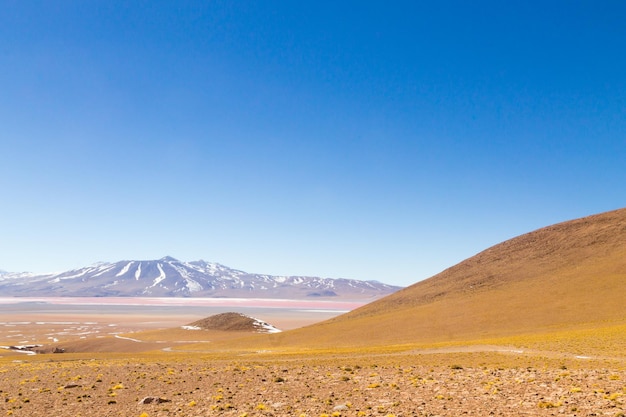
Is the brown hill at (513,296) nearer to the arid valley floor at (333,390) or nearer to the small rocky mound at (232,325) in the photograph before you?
the small rocky mound at (232,325)

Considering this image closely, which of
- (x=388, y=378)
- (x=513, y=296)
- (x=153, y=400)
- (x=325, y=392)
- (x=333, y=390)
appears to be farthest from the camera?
(x=513, y=296)

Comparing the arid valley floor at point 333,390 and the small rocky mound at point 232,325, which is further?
the small rocky mound at point 232,325

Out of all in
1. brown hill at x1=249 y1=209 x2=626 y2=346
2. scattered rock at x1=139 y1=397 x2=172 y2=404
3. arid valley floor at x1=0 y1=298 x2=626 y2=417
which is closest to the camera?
arid valley floor at x1=0 y1=298 x2=626 y2=417

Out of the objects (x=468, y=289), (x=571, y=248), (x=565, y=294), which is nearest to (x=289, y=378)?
(x=565, y=294)

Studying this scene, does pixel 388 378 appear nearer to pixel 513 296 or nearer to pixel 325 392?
pixel 325 392

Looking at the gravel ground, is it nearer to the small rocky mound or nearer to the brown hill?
the brown hill

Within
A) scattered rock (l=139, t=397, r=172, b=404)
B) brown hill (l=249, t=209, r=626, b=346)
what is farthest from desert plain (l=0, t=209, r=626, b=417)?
brown hill (l=249, t=209, r=626, b=346)

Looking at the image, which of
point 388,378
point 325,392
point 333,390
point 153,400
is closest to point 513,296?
point 388,378

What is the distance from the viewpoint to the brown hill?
62156mm

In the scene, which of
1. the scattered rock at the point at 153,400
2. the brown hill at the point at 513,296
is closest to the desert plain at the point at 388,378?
the scattered rock at the point at 153,400

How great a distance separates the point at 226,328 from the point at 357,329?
39.0 meters

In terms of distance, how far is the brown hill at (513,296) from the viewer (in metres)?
62.2

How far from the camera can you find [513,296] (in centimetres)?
7850

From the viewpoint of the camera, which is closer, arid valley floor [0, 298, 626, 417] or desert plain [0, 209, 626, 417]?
arid valley floor [0, 298, 626, 417]
